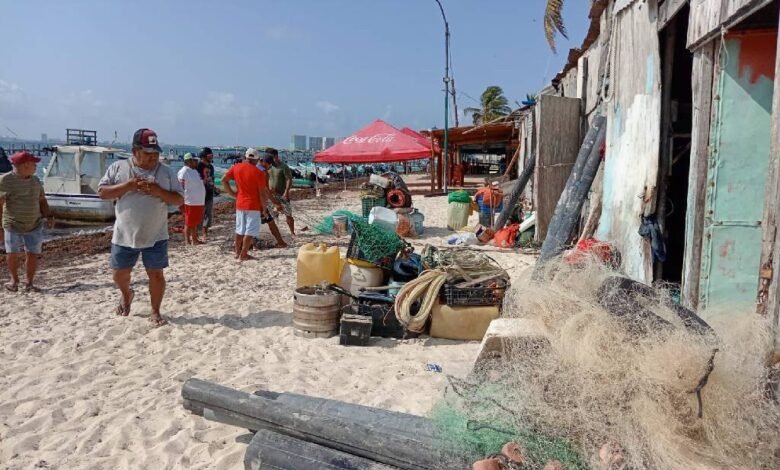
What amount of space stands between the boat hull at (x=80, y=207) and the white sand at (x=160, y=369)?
364 inches

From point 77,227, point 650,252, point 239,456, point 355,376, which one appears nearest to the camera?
point 239,456

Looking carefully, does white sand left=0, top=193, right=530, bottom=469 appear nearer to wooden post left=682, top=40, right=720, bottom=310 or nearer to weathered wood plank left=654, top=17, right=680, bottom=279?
wooden post left=682, top=40, right=720, bottom=310

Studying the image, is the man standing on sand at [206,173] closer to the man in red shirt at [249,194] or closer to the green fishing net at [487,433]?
the man in red shirt at [249,194]

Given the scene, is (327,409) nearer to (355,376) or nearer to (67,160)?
(355,376)

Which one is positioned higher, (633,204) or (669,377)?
(633,204)

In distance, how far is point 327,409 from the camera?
283 centimetres

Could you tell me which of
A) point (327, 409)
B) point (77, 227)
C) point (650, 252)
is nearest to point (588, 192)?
point (650, 252)

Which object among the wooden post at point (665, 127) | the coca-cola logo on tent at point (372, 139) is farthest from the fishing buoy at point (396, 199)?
the wooden post at point (665, 127)

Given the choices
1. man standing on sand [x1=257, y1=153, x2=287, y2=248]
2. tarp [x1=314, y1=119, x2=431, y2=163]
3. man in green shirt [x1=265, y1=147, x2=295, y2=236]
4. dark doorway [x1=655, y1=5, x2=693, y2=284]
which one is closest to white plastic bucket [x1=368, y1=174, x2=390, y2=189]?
man in green shirt [x1=265, y1=147, x2=295, y2=236]

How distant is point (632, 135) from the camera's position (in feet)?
17.7

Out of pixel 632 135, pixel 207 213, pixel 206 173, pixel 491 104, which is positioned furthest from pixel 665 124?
pixel 491 104

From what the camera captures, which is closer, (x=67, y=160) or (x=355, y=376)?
(x=355, y=376)

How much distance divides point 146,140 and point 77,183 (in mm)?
12757

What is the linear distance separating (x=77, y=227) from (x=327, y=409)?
49.4 feet
